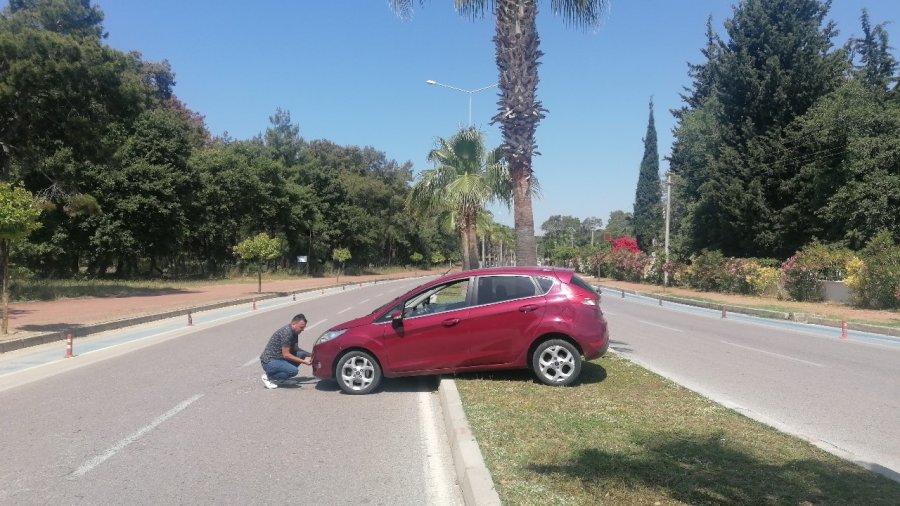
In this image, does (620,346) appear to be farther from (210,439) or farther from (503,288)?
(210,439)

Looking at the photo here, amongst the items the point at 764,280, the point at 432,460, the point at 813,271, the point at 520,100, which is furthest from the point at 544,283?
the point at 764,280

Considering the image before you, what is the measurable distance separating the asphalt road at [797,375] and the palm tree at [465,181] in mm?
6646

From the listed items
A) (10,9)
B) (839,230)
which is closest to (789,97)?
(839,230)

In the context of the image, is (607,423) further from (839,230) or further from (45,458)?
(839,230)

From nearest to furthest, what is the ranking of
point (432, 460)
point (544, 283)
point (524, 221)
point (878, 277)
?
point (432, 460) → point (544, 283) → point (524, 221) → point (878, 277)

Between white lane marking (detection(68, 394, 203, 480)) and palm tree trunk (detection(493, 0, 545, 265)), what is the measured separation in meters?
6.44

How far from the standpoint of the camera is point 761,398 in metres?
8.56

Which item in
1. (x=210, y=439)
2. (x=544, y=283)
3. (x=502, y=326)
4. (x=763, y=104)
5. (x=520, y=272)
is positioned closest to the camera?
(x=210, y=439)

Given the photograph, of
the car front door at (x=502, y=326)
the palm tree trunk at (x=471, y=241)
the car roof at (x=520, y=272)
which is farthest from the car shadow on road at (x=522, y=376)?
the palm tree trunk at (x=471, y=241)

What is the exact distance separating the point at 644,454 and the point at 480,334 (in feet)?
10.9

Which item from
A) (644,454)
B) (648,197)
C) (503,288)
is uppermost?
(648,197)

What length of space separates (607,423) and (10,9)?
56207mm

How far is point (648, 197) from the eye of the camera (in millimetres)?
74125

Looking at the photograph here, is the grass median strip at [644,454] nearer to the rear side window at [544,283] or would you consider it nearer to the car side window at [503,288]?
the car side window at [503,288]
